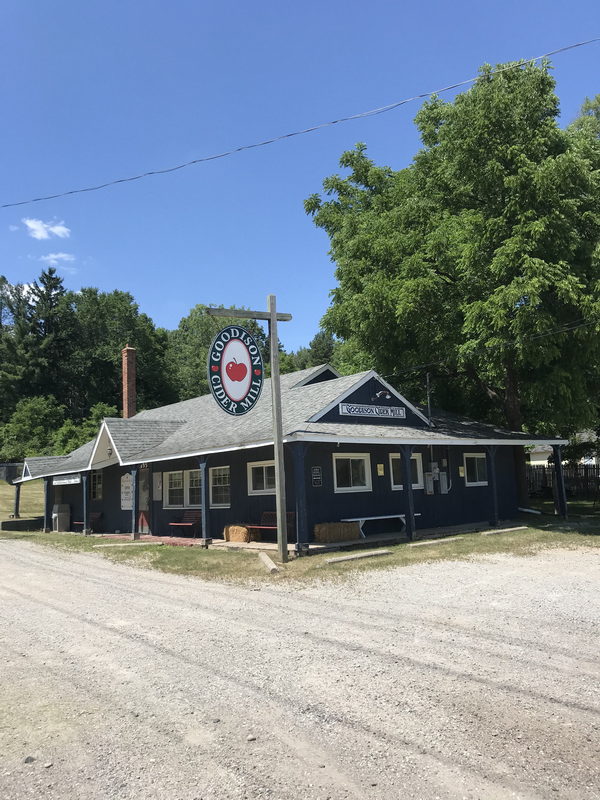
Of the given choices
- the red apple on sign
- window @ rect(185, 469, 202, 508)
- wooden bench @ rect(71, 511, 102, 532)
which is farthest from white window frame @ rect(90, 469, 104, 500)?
the red apple on sign

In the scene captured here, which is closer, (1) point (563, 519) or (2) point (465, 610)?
(2) point (465, 610)

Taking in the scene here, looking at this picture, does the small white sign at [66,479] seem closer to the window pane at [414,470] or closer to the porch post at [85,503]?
the porch post at [85,503]

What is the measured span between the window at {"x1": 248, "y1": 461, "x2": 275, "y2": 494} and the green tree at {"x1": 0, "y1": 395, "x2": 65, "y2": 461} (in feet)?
124

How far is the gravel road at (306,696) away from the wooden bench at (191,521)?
9601mm

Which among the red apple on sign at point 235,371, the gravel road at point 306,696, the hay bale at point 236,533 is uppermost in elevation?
the red apple on sign at point 235,371

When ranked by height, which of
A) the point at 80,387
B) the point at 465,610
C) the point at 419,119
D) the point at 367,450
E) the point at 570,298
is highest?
the point at 419,119

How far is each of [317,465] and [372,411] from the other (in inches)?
105

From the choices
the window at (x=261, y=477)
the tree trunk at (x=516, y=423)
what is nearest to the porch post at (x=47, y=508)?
the window at (x=261, y=477)

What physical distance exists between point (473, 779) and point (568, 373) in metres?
18.0

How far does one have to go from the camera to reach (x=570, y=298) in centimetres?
1780

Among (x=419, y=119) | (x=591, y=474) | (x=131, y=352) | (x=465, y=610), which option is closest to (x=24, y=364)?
(x=131, y=352)

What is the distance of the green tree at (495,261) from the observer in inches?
727

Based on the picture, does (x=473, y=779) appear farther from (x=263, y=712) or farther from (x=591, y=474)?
(x=591, y=474)

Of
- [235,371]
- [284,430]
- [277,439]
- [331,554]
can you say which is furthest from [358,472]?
[235,371]
